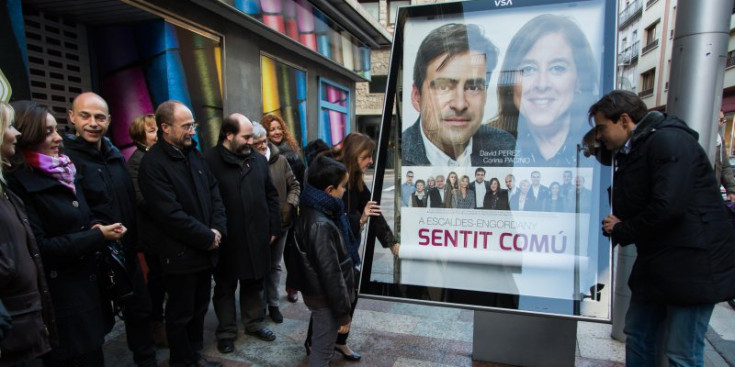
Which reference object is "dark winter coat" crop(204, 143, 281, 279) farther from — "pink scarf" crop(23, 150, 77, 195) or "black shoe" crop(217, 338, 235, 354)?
"pink scarf" crop(23, 150, 77, 195)

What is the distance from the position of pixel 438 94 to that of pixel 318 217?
1002mm

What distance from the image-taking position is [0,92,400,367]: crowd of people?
178 centimetres

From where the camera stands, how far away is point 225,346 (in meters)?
3.08

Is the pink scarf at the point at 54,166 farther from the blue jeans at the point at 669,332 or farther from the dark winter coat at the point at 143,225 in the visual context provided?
the blue jeans at the point at 669,332

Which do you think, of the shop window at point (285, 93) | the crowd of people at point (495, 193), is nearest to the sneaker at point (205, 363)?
the crowd of people at point (495, 193)

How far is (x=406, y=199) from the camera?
2.42 meters

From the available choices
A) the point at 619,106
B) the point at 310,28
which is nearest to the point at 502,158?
the point at 619,106

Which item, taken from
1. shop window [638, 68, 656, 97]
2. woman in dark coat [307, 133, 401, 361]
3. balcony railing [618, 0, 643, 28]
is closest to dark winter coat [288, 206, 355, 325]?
woman in dark coat [307, 133, 401, 361]

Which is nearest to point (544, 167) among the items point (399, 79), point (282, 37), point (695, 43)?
point (399, 79)

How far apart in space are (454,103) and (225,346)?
2.48 metres

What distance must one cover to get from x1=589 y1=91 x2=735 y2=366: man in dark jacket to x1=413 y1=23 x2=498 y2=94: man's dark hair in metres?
0.62

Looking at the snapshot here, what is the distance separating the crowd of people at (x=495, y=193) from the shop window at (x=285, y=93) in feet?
15.9

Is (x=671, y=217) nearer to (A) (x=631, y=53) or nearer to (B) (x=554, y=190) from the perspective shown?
(B) (x=554, y=190)

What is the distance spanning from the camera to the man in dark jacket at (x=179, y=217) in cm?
252
